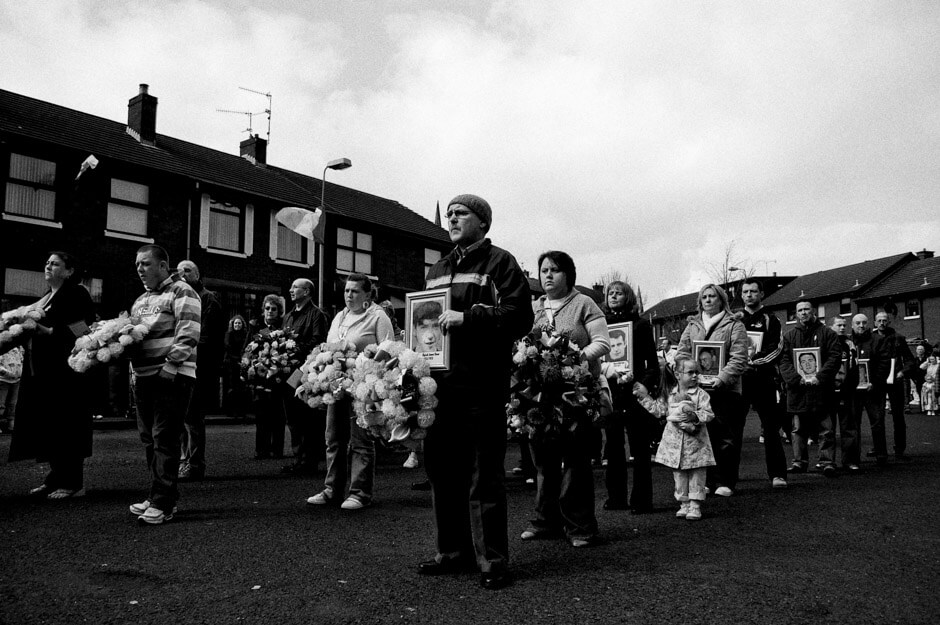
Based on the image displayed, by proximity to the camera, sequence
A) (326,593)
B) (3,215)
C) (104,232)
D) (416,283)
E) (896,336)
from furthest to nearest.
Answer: (416,283), (104,232), (3,215), (896,336), (326,593)

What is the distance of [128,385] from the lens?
1805 cm

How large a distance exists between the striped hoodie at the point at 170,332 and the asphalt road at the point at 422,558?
4.09 feet

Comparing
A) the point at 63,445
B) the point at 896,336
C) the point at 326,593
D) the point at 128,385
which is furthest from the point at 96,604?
the point at 128,385

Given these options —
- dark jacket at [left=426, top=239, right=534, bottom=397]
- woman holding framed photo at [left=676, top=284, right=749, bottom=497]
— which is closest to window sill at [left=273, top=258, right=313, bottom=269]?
woman holding framed photo at [left=676, top=284, right=749, bottom=497]

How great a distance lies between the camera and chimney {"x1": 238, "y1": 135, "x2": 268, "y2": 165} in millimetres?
33188

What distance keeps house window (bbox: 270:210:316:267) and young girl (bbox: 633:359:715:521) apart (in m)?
23.1

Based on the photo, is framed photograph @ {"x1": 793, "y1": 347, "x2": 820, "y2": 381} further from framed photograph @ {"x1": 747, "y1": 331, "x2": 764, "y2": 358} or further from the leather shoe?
the leather shoe

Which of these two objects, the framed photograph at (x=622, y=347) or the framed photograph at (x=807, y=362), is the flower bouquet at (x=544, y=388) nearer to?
the framed photograph at (x=622, y=347)

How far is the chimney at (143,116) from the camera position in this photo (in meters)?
26.8

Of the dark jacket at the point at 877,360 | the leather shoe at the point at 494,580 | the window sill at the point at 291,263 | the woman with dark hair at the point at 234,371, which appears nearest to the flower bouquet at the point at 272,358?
the woman with dark hair at the point at 234,371

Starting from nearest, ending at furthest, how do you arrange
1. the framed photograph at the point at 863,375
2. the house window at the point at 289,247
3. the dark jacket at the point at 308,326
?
the dark jacket at the point at 308,326
the framed photograph at the point at 863,375
the house window at the point at 289,247

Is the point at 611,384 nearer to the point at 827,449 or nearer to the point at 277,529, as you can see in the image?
the point at 277,529

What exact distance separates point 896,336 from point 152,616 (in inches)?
436

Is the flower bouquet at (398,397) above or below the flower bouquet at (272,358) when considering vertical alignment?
below
